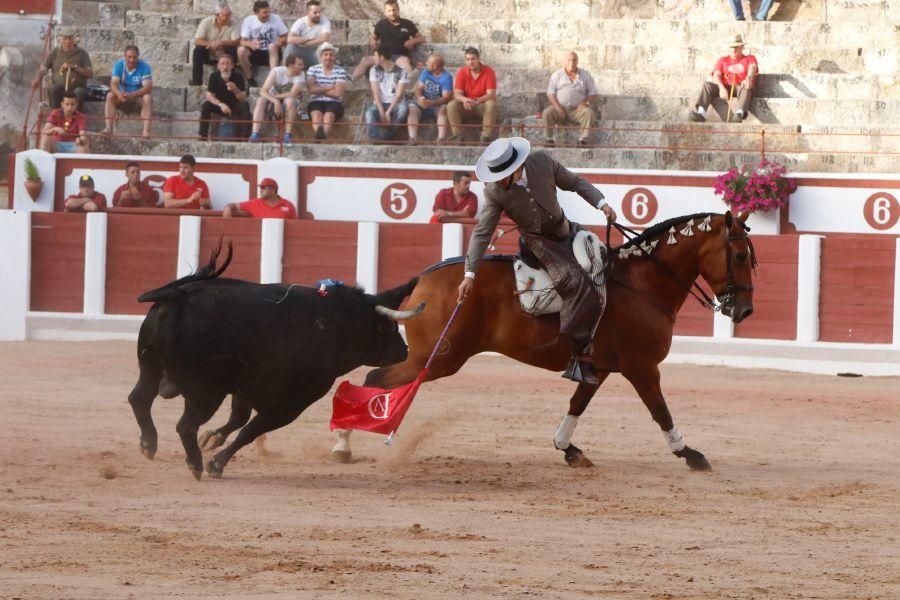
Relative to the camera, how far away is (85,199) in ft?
52.6

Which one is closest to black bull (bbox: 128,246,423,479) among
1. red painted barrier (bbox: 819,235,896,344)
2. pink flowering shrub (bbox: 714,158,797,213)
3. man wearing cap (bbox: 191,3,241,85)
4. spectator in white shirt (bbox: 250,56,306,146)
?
red painted barrier (bbox: 819,235,896,344)

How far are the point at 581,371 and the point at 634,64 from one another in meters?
11.5

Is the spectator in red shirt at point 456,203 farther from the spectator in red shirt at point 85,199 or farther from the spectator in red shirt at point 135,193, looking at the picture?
the spectator in red shirt at point 85,199

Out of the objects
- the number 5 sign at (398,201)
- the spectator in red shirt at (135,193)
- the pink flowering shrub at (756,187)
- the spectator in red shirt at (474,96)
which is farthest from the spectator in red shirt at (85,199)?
the pink flowering shrub at (756,187)

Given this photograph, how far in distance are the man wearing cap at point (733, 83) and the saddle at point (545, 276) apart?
948 cm

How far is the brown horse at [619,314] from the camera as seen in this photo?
26.1 ft

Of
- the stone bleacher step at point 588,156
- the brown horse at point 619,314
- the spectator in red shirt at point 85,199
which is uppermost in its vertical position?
the stone bleacher step at point 588,156

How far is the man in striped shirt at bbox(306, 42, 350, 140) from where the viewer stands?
17.1 m

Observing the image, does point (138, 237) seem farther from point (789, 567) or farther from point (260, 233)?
point (789, 567)

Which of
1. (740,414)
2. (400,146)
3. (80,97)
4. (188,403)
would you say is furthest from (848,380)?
(80,97)

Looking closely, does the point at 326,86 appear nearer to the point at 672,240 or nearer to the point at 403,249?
the point at 403,249

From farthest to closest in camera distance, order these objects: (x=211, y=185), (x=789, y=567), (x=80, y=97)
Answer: (x=80, y=97) < (x=211, y=185) < (x=789, y=567)

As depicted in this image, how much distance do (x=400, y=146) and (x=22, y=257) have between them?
4276mm

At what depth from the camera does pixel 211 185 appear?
1639 cm
